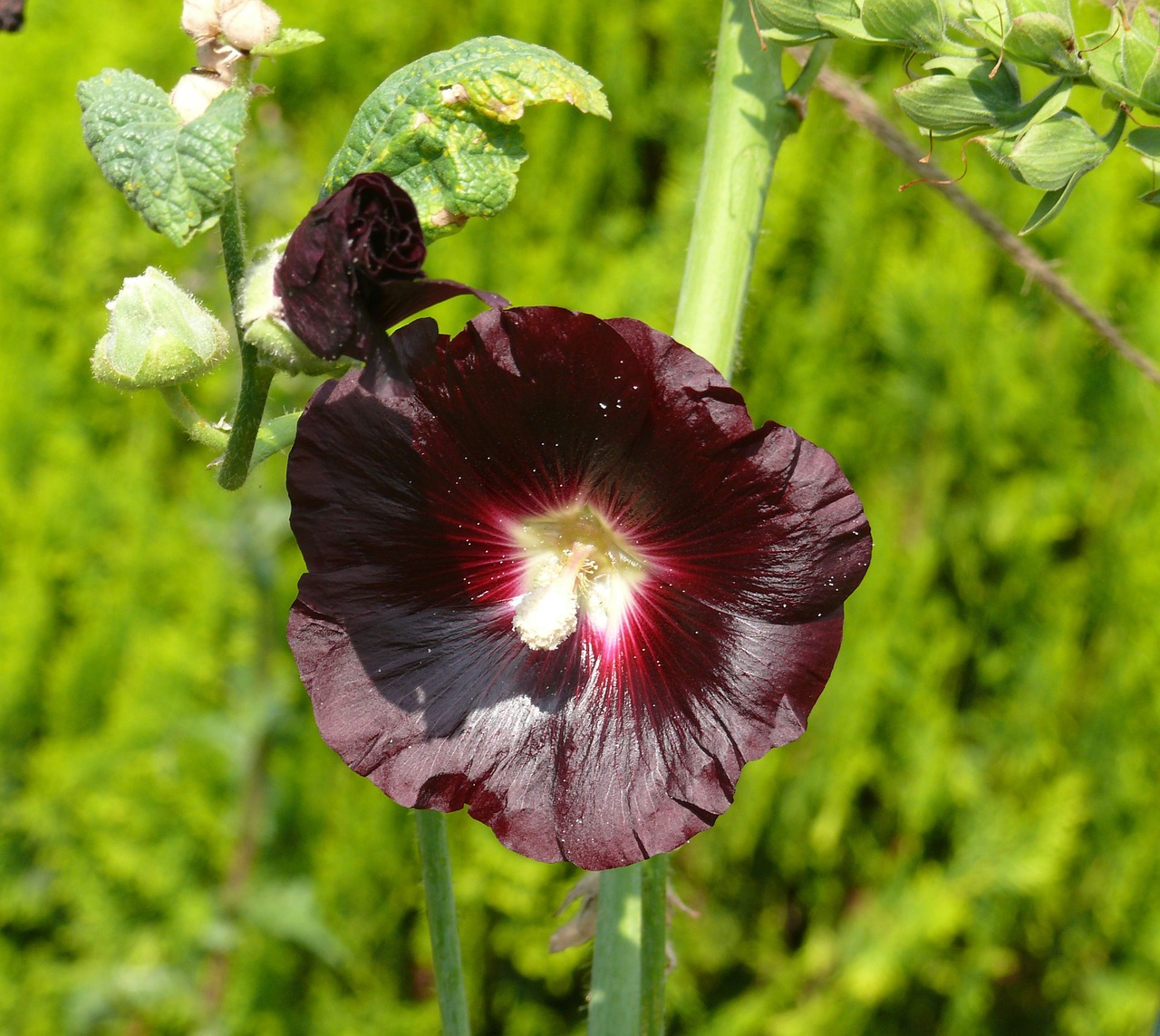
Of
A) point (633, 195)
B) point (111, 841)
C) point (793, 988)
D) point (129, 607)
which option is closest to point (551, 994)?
point (793, 988)

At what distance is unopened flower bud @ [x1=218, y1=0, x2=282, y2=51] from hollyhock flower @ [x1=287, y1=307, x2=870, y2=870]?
0.12m

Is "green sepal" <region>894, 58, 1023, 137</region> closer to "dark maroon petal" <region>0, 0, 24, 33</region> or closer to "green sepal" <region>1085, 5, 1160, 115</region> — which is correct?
"green sepal" <region>1085, 5, 1160, 115</region>

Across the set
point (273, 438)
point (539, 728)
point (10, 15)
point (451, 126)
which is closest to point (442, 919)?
point (539, 728)

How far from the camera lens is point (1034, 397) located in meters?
2.21

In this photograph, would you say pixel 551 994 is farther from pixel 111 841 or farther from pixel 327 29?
pixel 327 29

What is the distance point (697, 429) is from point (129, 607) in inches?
91.1

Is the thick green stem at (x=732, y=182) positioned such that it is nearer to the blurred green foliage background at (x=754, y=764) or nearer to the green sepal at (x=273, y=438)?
the green sepal at (x=273, y=438)

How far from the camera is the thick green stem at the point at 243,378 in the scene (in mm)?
435

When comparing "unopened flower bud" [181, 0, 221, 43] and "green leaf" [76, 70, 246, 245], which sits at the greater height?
"unopened flower bud" [181, 0, 221, 43]

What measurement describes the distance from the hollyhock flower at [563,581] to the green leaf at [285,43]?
112 millimetres

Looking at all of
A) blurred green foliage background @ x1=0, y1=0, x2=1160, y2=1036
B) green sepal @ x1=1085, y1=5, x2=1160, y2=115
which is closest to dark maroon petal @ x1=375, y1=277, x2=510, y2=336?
green sepal @ x1=1085, y1=5, x2=1160, y2=115

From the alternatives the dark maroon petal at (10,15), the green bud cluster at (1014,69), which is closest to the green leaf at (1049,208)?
the green bud cluster at (1014,69)

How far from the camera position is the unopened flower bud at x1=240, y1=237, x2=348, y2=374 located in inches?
16.5

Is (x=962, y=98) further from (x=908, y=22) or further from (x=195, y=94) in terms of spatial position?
(x=195, y=94)
